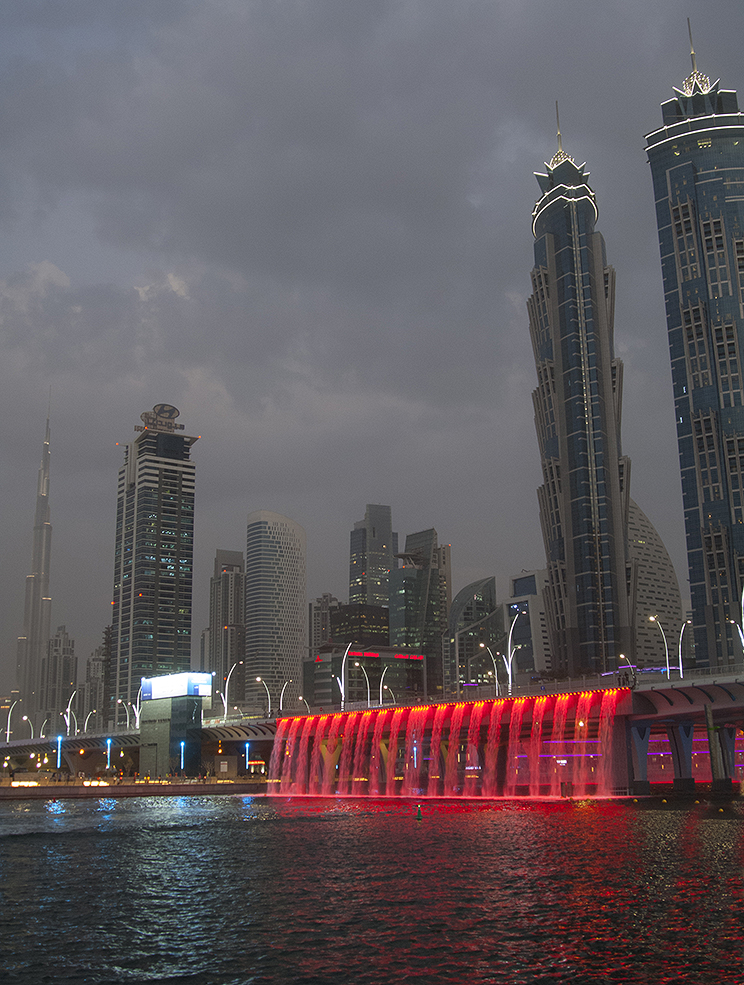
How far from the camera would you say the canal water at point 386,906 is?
29.0 metres

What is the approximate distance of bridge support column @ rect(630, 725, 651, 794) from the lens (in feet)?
364

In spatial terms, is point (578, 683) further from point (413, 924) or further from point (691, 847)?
point (413, 924)

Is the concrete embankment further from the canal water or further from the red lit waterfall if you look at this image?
the canal water

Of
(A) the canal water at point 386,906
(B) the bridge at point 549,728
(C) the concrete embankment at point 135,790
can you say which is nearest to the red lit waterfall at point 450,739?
(B) the bridge at point 549,728

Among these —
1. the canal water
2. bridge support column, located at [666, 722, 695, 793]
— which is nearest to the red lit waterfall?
bridge support column, located at [666, 722, 695, 793]

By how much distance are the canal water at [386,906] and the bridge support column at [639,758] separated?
33.5 m

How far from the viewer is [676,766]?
5103 inches

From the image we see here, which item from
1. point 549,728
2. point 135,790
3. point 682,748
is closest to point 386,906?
point 549,728

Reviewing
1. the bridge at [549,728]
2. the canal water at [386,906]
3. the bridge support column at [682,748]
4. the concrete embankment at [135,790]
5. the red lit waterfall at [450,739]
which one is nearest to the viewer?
the canal water at [386,906]

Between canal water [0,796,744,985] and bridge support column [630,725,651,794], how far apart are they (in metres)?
33.5

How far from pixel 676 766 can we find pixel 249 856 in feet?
281

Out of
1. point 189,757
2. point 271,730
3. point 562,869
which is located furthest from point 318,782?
point 562,869

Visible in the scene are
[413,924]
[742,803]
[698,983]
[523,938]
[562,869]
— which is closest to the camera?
[698,983]

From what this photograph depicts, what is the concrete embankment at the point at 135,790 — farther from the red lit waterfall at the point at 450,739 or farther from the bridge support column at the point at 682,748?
the bridge support column at the point at 682,748
